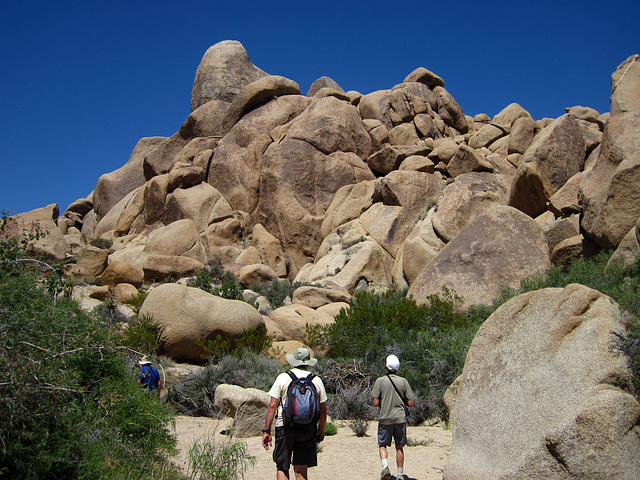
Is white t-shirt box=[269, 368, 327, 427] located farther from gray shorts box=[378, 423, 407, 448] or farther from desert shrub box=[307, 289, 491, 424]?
desert shrub box=[307, 289, 491, 424]

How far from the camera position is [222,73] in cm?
3903

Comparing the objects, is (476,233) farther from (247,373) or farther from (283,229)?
(283,229)

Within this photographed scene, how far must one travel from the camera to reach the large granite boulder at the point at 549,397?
479 cm

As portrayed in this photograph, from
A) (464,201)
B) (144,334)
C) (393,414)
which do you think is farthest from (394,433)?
(464,201)

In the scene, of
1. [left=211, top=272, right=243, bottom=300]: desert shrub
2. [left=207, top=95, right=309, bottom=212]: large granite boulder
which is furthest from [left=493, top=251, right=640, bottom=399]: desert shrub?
[left=207, top=95, right=309, bottom=212]: large granite boulder

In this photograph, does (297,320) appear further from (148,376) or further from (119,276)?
(119,276)

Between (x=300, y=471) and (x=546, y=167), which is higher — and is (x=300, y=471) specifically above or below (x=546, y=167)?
below

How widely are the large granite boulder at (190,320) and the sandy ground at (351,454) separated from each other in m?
3.24

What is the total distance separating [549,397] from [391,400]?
1.94 meters

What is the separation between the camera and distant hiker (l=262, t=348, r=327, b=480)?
516 cm

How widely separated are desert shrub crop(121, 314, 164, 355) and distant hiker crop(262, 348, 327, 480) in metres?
7.00

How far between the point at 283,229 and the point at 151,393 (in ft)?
62.0

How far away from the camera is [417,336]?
12.5m

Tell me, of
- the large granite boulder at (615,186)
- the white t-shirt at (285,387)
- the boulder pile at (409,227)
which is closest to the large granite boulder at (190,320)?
the boulder pile at (409,227)
